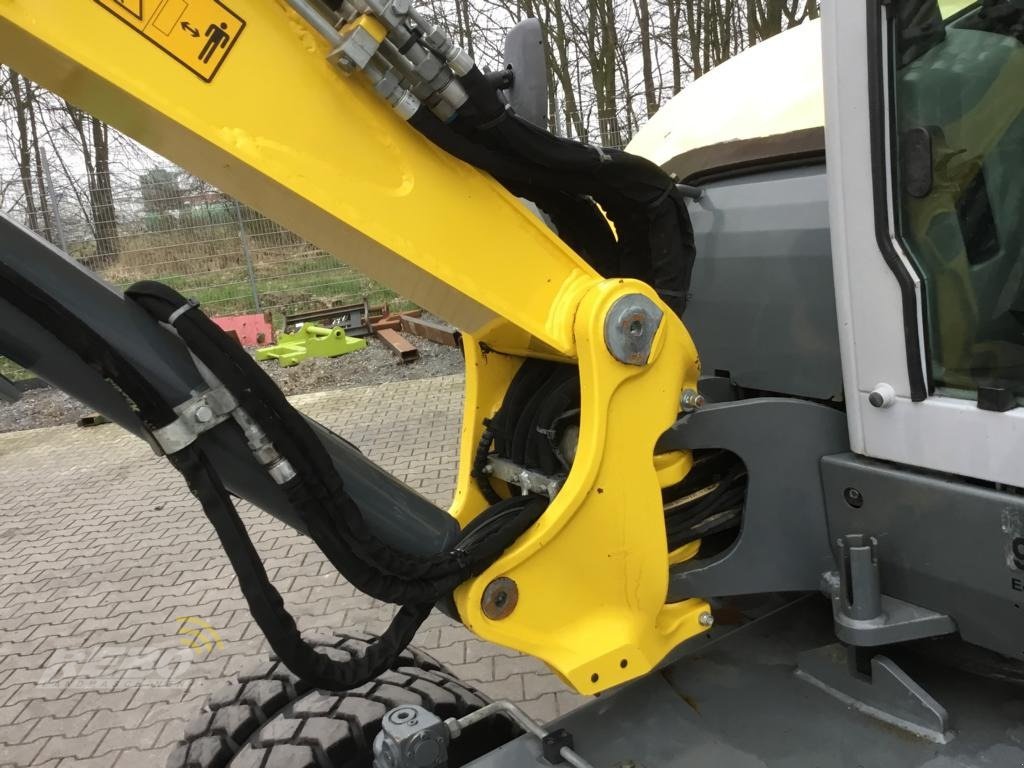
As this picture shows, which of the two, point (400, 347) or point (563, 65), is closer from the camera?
point (400, 347)

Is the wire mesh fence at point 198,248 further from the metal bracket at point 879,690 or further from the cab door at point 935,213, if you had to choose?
the cab door at point 935,213

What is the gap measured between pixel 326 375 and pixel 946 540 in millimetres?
7873

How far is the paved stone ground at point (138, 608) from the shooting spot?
308cm

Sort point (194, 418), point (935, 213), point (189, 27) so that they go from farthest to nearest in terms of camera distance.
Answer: point (935, 213)
point (194, 418)
point (189, 27)

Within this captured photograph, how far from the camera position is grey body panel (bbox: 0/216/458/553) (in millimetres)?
1209

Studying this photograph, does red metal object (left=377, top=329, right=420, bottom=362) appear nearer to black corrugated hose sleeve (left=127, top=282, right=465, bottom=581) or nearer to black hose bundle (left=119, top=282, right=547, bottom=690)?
black hose bundle (left=119, top=282, right=547, bottom=690)

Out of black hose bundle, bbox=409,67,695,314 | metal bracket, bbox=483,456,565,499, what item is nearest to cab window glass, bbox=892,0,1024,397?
black hose bundle, bbox=409,67,695,314

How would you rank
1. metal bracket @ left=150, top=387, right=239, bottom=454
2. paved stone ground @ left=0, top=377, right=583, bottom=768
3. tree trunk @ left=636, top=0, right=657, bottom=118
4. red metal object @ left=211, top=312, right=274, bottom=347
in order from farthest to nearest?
tree trunk @ left=636, top=0, right=657, bottom=118 → red metal object @ left=211, top=312, right=274, bottom=347 → paved stone ground @ left=0, top=377, right=583, bottom=768 → metal bracket @ left=150, top=387, right=239, bottom=454

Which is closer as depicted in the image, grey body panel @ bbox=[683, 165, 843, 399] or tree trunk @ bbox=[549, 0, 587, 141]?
grey body panel @ bbox=[683, 165, 843, 399]

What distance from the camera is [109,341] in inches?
48.9

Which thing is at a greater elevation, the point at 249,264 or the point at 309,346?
the point at 249,264

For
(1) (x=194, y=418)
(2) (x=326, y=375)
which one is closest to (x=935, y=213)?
(1) (x=194, y=418)

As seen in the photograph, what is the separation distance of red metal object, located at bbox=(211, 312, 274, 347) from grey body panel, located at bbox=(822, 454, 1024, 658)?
906cm

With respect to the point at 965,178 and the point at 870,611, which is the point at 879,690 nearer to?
the point at 870,611
